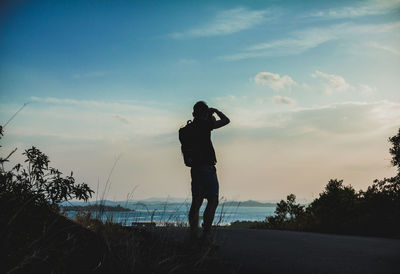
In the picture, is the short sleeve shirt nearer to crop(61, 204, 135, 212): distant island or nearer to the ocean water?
the ocean water

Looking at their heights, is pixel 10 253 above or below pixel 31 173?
below

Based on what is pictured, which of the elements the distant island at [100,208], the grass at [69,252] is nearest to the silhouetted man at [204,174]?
the grass at [69,252]

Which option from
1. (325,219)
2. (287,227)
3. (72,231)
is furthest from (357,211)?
(72,231)

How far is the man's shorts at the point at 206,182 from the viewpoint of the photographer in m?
4.96

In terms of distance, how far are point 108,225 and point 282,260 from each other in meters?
2.62

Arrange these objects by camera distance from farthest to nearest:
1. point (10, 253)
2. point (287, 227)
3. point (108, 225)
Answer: point (287, 227) → point (108, 225) → point (10, 253)

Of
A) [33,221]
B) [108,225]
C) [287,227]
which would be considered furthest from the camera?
[287,227]

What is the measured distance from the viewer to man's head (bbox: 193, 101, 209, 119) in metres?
5.27

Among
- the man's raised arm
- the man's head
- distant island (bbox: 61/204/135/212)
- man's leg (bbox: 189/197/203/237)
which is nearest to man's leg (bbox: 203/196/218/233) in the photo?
man's leg (bbox: 189/197/203/237)

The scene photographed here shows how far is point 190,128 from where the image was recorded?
521cm

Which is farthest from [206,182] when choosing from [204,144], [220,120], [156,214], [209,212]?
[156,214]

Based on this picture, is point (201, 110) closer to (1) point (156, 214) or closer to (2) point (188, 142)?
(2) point (188, 142)

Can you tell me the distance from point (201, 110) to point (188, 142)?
0.50 metres

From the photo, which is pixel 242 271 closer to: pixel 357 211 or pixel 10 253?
pixel 10 253
